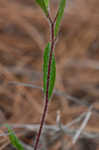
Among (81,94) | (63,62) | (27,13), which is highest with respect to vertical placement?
(27,13)

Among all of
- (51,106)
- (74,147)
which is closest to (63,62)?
(51,106)

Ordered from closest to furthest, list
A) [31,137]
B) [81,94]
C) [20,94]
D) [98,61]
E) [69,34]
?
[31,137] → [20,94] → [81,94] → [98,61] → [69,34]

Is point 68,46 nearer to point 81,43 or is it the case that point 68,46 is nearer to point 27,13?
point 81,43

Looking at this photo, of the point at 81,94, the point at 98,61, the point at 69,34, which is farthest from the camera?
the point at 69,34

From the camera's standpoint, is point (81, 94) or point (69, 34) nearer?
point (81, 94)

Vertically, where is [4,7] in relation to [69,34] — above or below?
above

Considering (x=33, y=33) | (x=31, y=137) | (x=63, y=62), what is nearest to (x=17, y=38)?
(x=33, y=33)
